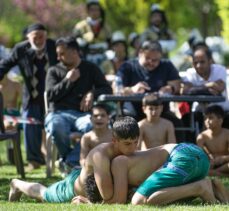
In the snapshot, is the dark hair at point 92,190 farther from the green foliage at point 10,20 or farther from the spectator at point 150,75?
the green foliage at point 10,20

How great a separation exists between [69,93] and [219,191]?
3.36 metres

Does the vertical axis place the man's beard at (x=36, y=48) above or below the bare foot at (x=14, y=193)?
above

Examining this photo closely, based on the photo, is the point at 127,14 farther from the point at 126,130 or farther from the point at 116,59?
the point at 126,130

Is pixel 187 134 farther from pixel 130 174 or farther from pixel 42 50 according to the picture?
pixel 130 174

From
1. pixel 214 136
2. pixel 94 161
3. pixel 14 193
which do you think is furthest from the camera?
pixel 214 136

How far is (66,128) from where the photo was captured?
1037cm

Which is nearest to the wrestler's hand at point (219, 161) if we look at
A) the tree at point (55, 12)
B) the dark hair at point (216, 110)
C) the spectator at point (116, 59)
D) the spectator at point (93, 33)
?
the dark hair at point (216, 110)

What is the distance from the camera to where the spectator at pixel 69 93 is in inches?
408

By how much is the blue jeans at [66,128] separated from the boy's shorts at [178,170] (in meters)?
2.89

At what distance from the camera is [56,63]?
37.8 ft

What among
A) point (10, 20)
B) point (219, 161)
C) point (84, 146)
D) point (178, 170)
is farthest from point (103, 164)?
point (10, 20)

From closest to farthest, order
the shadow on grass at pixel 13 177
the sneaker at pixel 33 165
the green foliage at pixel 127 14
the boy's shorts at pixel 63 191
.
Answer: the boy's shorts at pixel 63 191, the shadow on grass at pixel 13 177, the sneaker at pixel 33 165, the green foliage at pixel 127 14

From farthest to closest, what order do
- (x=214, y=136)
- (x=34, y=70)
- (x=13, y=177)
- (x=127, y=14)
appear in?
(x=127, y=14) < (x=34, y=70) < (x=214, y=136) < (x=13, y=177)

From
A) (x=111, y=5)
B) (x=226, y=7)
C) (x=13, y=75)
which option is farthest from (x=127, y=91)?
(x=111, y=5)
